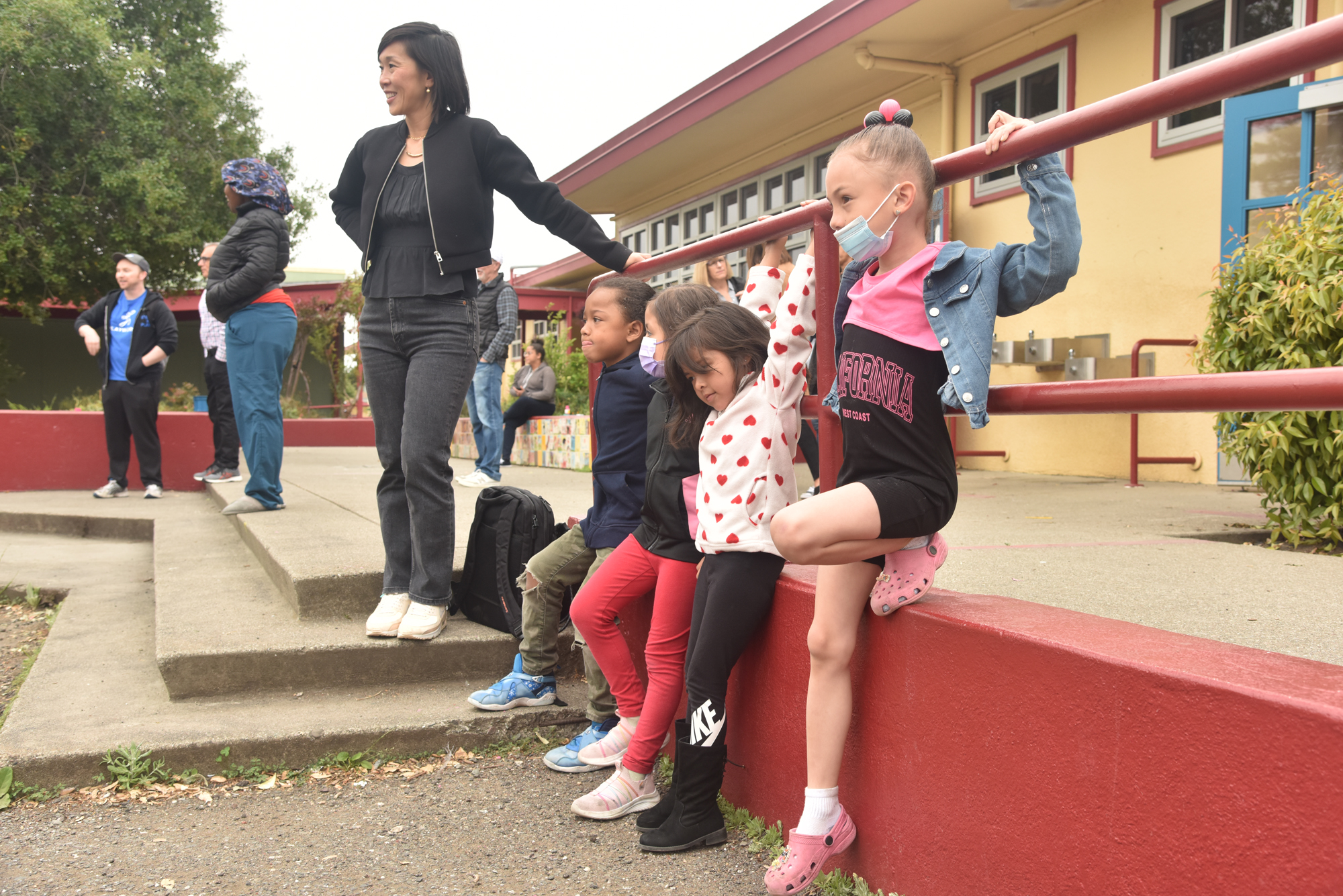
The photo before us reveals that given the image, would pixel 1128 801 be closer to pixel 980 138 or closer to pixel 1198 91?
pixel 1198 91

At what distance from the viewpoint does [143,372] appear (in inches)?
301

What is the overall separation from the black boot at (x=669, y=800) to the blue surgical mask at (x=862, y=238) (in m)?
1.24

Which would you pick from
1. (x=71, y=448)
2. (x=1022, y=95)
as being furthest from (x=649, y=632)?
(x=1022, y=95)

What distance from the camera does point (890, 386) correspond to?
1.89 meters

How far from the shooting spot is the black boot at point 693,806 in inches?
95.6

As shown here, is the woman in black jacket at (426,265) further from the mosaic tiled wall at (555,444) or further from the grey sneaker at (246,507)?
the mosaic tiled wall at (555,444)

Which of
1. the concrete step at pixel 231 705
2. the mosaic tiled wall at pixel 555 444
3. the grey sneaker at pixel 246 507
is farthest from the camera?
the mosaic tiled wall at pixel 555 444

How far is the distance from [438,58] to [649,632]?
6.96 feet

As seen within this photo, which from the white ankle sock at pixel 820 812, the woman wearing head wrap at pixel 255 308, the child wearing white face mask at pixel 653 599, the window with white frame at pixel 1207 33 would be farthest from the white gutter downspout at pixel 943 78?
the white ankle sock at pixel 820 812

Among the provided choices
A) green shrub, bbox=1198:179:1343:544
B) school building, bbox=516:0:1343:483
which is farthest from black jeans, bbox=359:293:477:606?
school building, bbox=516:0:1343:483

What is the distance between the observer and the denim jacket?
5.62ft

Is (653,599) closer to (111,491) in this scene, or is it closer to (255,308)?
(255,308)

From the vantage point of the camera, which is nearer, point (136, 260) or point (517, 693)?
point (517, 693)

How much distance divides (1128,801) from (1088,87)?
8.12 metres
